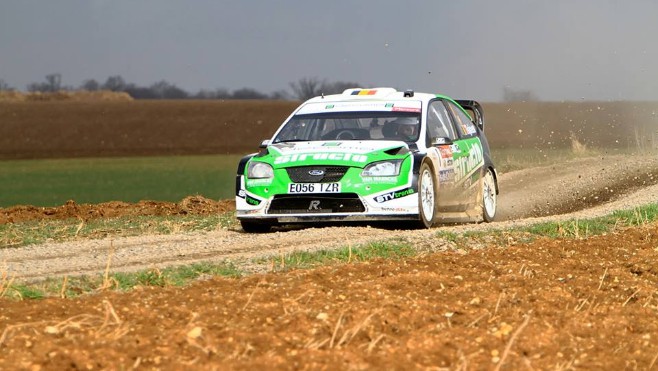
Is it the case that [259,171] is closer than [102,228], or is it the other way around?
[259,171]

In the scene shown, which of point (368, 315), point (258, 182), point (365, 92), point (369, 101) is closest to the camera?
point (368, 315)

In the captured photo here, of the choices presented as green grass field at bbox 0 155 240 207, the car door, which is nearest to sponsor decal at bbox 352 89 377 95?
the car door

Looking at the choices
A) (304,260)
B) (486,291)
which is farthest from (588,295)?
(304,260)

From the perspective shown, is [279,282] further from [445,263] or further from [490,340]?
[490,340]

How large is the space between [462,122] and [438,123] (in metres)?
1.16

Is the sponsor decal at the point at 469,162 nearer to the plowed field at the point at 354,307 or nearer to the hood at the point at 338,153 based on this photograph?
the plowed field at the point at 354,307

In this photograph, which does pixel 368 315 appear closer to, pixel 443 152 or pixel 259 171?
pixel 259 171

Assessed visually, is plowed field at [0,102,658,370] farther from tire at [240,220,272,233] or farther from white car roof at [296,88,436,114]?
white car roof at [296,88,436,114]

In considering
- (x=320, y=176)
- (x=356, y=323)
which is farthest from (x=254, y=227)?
(x=356, y=323)

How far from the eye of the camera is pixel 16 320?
8.46 metres

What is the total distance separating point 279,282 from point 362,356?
2929 millimetres

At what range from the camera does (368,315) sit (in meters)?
→ 8.36

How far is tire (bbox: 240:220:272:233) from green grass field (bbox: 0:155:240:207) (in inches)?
624

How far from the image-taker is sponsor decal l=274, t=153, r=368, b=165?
15.5 meters
